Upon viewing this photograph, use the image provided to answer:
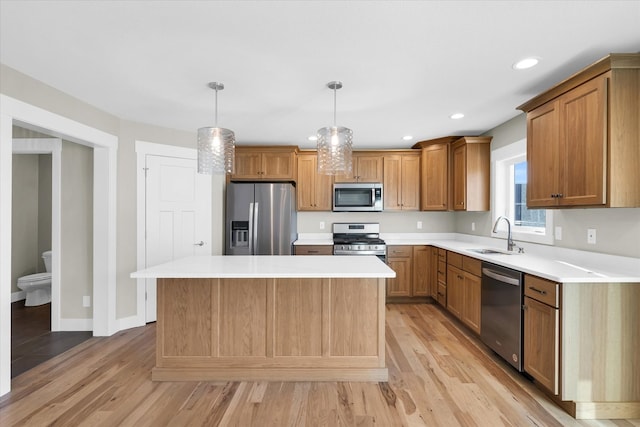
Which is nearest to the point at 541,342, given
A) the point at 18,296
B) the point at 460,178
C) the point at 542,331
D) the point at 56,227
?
the point at 542,331

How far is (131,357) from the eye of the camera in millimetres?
2789

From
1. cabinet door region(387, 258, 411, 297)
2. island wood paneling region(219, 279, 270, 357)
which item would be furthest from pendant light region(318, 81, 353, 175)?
cabinet door region(387, 258, 411, 297)

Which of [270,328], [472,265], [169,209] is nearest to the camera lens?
[270,328]

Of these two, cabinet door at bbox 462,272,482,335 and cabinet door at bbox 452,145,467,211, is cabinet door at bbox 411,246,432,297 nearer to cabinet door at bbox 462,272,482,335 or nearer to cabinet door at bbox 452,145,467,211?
cabinet door at bbox 452,145,467,211

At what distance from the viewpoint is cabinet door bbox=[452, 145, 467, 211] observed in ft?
13.1

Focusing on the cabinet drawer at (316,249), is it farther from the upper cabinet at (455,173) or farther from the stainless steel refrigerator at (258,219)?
the upper cabinet at (455,173)

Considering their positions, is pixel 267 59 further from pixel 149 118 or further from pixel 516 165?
pixel 516 165

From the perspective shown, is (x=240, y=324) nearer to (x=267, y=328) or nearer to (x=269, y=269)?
(x=267, y=328)

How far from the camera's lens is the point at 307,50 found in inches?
79.7

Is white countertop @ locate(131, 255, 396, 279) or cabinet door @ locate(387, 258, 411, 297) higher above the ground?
white countertop @ locate(131, 255, 396, 279)

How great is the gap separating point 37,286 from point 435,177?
18.1 feet

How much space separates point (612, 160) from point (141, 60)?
10.3 feet

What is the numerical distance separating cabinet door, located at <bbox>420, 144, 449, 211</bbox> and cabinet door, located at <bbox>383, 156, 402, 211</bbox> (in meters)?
0.35

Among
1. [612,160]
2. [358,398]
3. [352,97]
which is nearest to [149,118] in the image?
[352,97]
